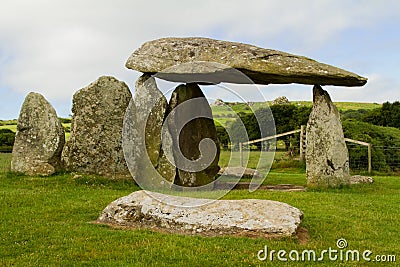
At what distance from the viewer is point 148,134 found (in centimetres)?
1570

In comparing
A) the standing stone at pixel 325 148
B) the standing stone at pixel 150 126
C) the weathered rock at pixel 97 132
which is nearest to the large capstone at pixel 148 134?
the standing stone at pixel 150 126

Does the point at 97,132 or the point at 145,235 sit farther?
the point at 97,132

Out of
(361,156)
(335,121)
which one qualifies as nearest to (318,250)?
(335,121)

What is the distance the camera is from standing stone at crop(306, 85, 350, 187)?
15.1 meters

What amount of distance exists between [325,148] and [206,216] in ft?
24.8

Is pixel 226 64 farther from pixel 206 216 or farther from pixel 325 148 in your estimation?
pixel 206 216

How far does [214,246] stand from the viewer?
7555 millimetres

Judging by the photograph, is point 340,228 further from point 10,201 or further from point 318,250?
point 10,201

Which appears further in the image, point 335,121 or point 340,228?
point 335,121

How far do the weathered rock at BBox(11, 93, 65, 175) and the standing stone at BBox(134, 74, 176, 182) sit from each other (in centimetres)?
262

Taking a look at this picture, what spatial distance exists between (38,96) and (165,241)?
1021cm

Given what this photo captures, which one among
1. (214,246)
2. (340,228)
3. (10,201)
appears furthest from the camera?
(10,201)

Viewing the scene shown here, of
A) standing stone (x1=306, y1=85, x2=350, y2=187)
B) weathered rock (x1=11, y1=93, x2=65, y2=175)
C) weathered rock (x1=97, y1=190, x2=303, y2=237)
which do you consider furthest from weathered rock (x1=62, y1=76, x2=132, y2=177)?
weathered rock (x1=97, y1=190, x2=303, y2=237)

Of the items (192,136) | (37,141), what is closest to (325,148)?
(192,136)
